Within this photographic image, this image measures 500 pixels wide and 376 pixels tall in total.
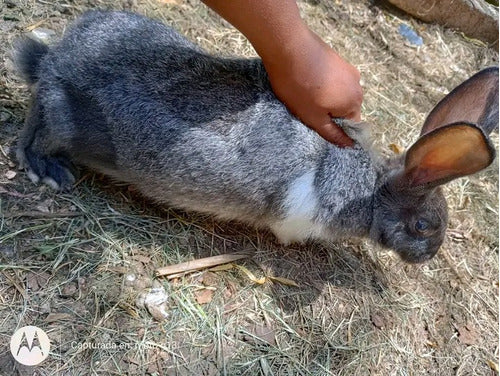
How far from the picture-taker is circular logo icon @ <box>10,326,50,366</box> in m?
2.29

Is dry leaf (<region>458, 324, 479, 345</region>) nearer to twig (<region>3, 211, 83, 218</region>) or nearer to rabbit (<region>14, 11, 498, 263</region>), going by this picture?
rabbit (<region>14, 11, 498, 263</region>)

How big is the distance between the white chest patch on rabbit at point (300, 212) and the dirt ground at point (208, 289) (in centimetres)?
20

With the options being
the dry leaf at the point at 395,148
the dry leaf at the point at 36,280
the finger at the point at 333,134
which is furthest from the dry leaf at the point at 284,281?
the dry leaf at the point at 395,148

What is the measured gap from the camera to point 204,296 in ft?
9.18

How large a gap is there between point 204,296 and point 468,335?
5.13 feet

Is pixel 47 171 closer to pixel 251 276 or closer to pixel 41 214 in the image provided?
pixel 41 214

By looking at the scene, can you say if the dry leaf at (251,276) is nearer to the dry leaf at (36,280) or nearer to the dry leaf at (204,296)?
the dry leaf at (204,296)

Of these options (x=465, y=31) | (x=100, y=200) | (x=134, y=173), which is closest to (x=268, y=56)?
(x=134, y=173)

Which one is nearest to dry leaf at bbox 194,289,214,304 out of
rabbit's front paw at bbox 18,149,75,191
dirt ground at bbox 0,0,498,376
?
dirt ground at bbox 0,0,498,376

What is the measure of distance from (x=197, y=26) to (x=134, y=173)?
1.58 m

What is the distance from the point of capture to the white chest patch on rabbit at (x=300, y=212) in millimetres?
2816

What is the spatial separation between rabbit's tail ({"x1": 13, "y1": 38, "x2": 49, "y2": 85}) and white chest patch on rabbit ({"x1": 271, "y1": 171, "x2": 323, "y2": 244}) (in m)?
1.49

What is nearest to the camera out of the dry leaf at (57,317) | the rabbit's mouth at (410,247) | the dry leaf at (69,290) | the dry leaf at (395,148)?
the dry leaf at (57,317)

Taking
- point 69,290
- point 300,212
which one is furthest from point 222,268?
point 69,290
